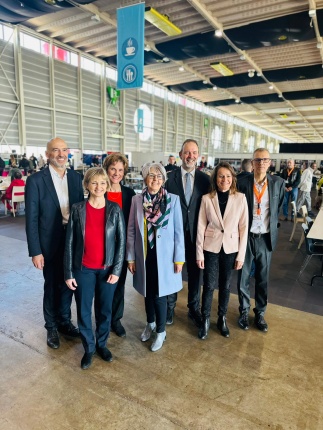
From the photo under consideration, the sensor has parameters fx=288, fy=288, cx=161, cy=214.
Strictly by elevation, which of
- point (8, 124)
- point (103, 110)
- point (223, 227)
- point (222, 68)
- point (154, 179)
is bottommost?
point (223, 227)

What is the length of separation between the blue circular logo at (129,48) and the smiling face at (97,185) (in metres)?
5.11

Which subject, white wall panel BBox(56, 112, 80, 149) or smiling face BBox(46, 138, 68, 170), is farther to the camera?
white wall panel BBox(56, 112, 80, 149)

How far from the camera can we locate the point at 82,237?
6.44 feet

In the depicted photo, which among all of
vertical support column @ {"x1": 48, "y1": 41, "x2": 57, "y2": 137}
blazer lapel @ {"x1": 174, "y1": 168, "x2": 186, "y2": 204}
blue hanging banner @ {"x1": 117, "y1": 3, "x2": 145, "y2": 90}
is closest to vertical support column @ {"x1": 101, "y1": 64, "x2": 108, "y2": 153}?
vertical support column @ {"x1": 48, "y1": 41, "x2": 57, "y2": 137}

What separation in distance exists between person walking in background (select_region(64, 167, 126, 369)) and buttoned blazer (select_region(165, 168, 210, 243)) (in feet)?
2.06

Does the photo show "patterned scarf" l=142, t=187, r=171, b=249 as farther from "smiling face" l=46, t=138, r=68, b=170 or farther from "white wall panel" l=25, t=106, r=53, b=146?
"white wall panel" l=25, t=106, r=53, b=146

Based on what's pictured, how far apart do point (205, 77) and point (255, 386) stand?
16680 millimetres

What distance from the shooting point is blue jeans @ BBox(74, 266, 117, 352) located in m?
2.01

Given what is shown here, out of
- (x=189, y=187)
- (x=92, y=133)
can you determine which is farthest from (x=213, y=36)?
(x=189, y=187)

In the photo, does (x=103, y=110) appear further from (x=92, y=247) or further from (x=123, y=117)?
(x=92, y=247)

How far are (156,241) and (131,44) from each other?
546 cm

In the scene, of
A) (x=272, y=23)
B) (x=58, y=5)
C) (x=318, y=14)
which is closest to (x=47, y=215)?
(x=58, y=5)

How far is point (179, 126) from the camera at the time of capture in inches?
859

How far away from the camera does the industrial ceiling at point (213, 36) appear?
788 cm
